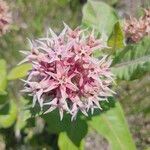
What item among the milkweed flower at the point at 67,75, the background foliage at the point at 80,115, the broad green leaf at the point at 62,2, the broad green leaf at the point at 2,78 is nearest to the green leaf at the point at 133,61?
the background foliage at the point at 80,115

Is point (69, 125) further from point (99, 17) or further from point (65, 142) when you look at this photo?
point (99, 17)

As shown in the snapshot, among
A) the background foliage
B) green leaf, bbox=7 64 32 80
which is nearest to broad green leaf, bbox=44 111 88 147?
the background foliage

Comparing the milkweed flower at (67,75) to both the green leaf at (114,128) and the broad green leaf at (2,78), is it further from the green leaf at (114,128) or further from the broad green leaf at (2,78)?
the broad green leaf at (2,78)

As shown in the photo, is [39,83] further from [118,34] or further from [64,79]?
[118,34]

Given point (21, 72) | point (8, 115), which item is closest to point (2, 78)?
point (21, 72)

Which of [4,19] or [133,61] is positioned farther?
[4,19]

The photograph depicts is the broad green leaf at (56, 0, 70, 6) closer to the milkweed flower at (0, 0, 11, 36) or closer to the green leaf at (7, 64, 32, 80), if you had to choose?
the milkweed flower at (0, 0, 11, 36)
